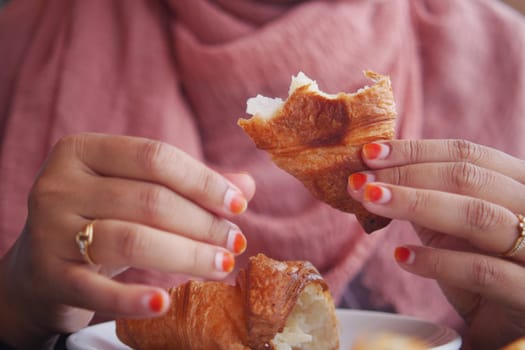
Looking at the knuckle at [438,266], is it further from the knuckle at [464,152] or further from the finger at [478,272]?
the knuckle at [464,152]

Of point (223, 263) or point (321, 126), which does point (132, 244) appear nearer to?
point (223, 263)

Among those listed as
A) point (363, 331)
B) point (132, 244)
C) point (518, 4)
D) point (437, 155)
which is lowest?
point (363, 331)

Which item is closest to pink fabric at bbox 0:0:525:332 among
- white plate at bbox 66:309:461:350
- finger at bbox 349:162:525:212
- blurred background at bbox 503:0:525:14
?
blurred background at bbox 503:0:525:14

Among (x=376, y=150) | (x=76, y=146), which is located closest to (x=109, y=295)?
(x=76, y=146)

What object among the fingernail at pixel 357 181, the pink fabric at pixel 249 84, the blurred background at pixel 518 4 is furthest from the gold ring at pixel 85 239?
the blurred background at pixel 518 4

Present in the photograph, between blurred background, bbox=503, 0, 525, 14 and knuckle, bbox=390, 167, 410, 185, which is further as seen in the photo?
blurred background, bbox=503, 0, 525, 14

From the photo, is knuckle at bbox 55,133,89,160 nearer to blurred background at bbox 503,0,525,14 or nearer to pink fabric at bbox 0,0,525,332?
pink fabric at bbox 0,0,525,332
